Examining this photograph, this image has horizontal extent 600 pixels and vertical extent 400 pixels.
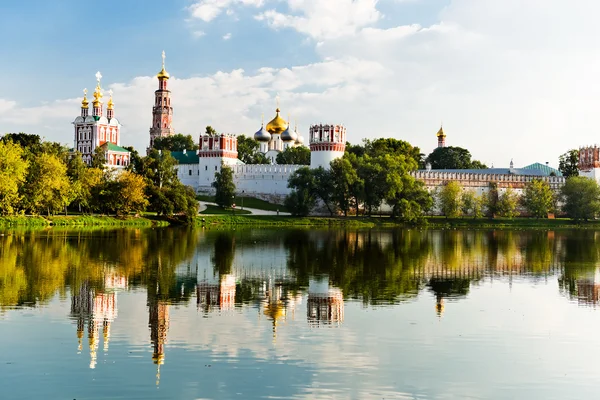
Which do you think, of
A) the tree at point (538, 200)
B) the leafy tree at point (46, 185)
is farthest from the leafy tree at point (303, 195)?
the tree at point (538, 200)

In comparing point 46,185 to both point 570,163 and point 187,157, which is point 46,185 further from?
point 570,163

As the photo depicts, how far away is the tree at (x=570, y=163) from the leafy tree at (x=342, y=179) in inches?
1348

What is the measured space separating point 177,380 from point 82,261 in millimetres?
15324

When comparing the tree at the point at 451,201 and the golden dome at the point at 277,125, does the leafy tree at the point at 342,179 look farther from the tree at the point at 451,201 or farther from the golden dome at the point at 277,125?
the golden dome at the point at 277,125

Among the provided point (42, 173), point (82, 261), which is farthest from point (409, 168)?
point (82, 261)

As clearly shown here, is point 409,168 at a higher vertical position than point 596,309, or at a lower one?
higher

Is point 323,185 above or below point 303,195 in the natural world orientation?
above

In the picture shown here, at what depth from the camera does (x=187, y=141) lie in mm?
103812

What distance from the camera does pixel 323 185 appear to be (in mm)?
66375

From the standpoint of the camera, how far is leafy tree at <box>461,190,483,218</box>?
232 feet

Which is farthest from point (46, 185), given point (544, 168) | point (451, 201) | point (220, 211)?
point (544, 168)

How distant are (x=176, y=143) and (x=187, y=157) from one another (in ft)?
43.9

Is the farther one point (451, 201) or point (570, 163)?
point (570, 163)

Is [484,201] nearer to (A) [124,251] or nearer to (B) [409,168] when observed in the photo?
(B) [409,168]
